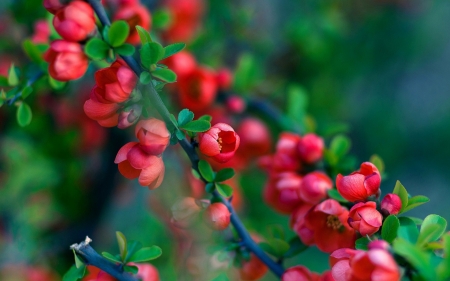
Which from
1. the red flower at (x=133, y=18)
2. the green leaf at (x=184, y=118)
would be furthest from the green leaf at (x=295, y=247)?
the red flower at (x=133, y=18)

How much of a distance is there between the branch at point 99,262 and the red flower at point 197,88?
1.21 feet

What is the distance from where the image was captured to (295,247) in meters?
0.60

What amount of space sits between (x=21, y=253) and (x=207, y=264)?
1.49 ft

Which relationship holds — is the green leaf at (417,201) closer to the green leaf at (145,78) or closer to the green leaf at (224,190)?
the green leaf at (224,190)

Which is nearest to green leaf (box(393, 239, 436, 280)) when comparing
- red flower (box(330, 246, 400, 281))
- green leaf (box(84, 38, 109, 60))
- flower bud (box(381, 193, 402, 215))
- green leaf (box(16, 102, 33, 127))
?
red flower (box(330, 246, 400, 281))

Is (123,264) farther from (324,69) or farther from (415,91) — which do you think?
(415,91)

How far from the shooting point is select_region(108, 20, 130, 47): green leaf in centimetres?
48

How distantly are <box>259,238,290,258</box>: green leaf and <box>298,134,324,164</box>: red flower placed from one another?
0.51 ft

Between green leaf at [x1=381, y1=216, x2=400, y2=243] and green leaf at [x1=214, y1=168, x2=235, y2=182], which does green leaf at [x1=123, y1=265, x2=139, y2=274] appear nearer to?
green leaf at [x1=214, y1=168, x2=235, y2=182]

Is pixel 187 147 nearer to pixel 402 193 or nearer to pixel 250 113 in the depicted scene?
pixel 402 193

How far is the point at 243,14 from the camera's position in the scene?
106 centimetres

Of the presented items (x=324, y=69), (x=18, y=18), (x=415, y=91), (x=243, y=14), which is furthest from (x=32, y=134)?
(x=415, y=91)

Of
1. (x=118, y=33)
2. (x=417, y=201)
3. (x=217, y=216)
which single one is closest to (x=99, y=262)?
(x=217, y=216)

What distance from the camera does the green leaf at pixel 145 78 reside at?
457mm
